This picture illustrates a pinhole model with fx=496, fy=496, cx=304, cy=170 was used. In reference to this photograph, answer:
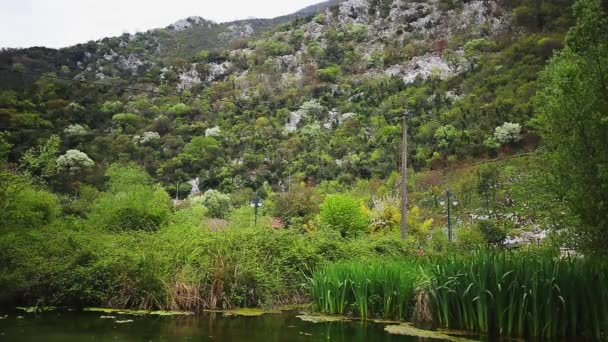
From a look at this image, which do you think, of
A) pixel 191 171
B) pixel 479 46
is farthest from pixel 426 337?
pixel 479 46

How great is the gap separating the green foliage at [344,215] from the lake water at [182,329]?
38.9 feet

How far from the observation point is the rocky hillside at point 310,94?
5178 cm

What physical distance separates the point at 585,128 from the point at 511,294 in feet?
A: 17.6

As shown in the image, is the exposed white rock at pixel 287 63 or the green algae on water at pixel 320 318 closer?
the green algae on water at pixel 320 318

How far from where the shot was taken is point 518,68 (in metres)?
59.6

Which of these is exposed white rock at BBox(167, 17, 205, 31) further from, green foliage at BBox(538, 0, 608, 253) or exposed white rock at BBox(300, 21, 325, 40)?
green foliage at BBox(538, 0, 608, 253)

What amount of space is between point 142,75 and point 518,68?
65078mm

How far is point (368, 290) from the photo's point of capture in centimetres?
1097

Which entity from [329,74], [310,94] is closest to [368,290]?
[310,94]

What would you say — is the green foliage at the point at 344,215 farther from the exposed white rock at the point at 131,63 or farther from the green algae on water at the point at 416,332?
the exposed white rock at the point at 131,63

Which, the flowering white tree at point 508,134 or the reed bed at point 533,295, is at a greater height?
the flowering white tree at point 508,134

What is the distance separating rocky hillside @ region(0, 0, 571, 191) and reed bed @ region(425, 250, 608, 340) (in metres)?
18.8

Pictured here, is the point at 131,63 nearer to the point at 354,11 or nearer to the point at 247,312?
the point at 354,11

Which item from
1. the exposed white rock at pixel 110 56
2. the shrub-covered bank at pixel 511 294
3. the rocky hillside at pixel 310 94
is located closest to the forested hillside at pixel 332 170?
the shrub-covered bank at pixel 511 294
